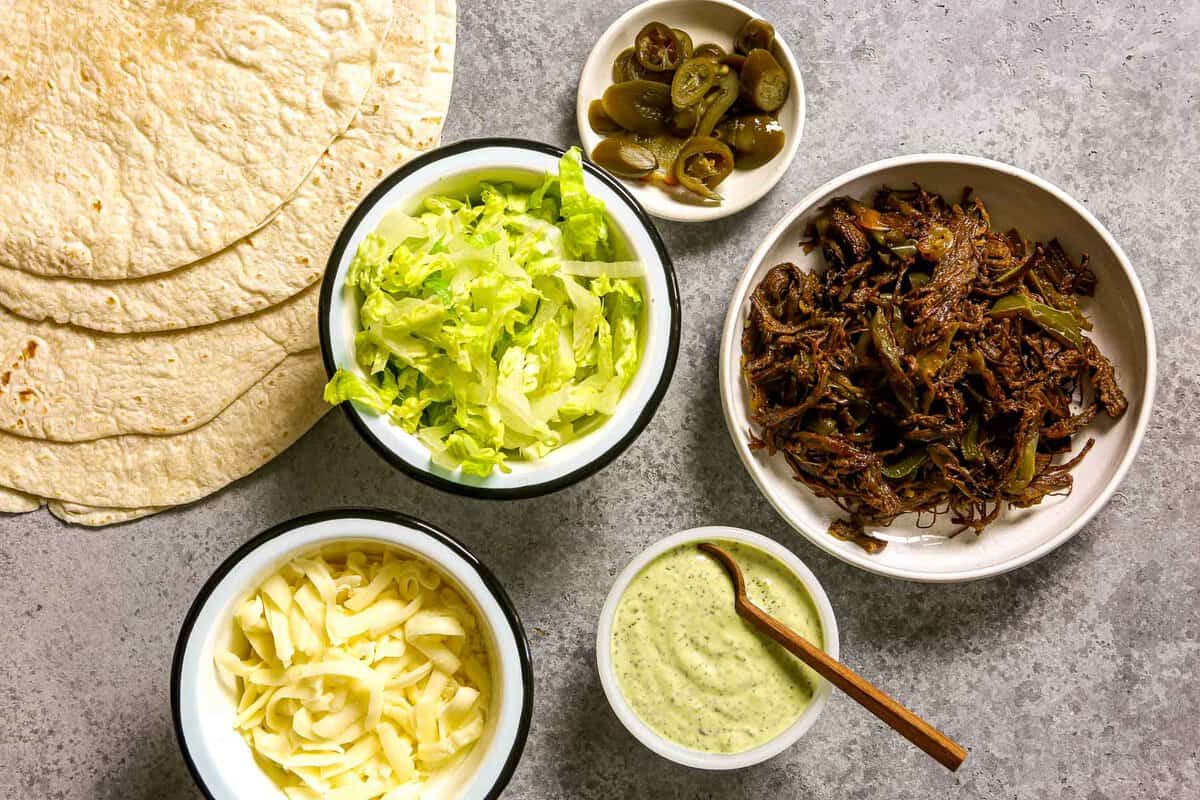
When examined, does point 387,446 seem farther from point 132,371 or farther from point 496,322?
point 132,371

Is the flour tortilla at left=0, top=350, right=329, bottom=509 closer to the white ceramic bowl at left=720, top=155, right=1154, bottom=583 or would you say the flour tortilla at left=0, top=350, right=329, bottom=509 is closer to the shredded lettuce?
the shredded lettuce

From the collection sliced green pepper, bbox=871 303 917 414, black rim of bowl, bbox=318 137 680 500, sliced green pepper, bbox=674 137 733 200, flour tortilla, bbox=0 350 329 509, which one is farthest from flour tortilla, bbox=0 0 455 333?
sliced green pepper, bbox=871 303 917 414

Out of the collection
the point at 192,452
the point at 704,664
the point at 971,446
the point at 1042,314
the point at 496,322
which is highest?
the point at 496,322

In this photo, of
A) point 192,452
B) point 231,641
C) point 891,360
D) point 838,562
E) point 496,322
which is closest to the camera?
point 496,322

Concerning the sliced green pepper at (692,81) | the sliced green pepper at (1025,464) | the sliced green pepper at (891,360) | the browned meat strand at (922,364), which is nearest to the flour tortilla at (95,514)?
the browned meat strand at (922,364)

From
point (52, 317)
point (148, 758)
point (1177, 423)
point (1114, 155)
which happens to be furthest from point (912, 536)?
point (52, 317)

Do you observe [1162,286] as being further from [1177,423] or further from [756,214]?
[756,214]

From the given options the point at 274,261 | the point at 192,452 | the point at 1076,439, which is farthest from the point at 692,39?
the point at 192,452
